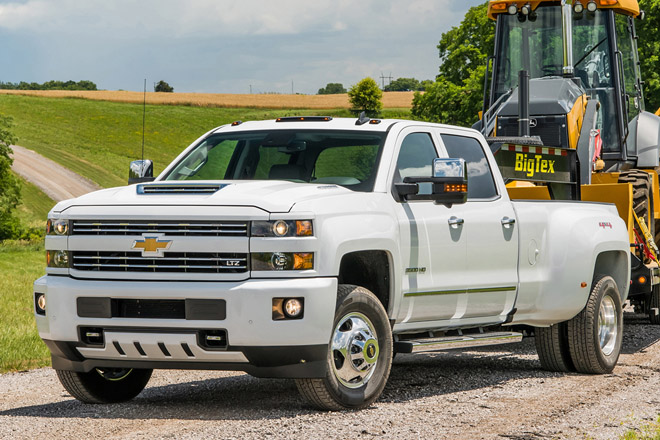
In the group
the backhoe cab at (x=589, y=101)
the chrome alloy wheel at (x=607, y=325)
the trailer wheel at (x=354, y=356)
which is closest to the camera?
the trailer wheel at (x=354, y=356)

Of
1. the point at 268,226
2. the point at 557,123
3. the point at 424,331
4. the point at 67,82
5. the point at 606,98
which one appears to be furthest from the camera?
the point at 67,82

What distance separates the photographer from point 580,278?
31.4 feet

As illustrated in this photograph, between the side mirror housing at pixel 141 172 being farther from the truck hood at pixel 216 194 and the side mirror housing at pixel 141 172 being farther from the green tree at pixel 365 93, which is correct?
the green tree at pixel 365 93

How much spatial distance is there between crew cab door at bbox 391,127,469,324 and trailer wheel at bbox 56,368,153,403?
2.10 metres

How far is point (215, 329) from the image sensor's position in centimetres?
683

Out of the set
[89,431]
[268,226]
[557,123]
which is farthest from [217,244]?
[557,123]

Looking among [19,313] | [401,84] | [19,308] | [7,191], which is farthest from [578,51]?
[401,84]

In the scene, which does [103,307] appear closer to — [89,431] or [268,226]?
[89,431]

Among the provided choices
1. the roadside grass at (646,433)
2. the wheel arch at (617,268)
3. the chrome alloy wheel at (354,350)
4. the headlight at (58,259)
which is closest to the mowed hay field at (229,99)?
the wheel arch at (617,268)

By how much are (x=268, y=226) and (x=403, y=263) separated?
1328mm

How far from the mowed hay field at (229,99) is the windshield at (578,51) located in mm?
95588

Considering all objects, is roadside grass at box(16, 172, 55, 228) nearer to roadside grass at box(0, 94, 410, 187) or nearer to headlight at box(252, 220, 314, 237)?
roadside grass at box(0, 94, 410, 187)

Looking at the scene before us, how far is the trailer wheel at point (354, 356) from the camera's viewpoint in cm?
717

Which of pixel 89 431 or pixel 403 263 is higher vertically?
pixel 403 263
